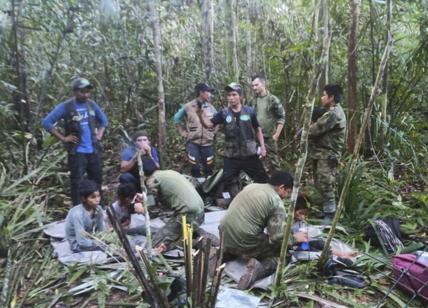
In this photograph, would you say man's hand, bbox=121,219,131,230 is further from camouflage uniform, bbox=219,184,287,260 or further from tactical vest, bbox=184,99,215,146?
tactical vest, bbox=184,99,215,146

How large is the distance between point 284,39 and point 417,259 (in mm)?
6055

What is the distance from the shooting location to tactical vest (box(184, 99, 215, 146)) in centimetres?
662

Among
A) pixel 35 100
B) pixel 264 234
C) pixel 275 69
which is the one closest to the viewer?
pixel 264 234

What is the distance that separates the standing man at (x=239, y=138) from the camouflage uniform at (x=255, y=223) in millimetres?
1645

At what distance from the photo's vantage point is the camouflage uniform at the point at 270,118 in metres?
6.42

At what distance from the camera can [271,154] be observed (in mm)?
6566

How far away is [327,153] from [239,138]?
110 centimetres

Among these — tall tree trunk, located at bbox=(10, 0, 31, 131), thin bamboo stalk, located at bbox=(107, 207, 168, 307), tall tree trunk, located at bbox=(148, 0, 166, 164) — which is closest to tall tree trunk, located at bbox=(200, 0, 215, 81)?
tall tree trunk, located at bbox=(148, 0, 166, 164)

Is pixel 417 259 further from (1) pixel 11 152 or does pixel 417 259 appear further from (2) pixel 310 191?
(1) pixel 11 152

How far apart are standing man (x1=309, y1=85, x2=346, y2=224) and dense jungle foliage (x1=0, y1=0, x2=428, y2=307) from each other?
24 centimetres

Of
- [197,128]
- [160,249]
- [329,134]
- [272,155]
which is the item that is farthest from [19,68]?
[329,134]

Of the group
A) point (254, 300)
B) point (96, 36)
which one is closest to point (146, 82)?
point (96, 36)

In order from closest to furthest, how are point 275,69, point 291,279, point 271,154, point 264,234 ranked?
point 291,279
point 264,234
point 271,154
point 275,69

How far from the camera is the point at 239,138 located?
574cm
